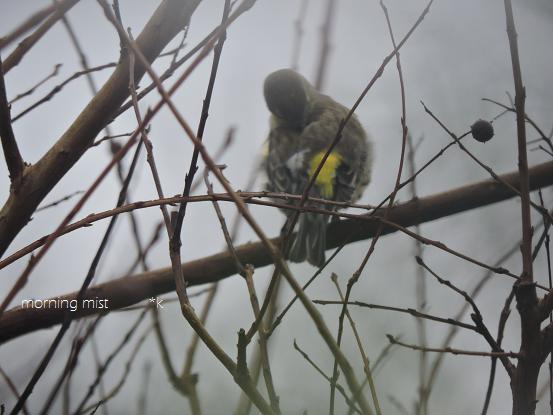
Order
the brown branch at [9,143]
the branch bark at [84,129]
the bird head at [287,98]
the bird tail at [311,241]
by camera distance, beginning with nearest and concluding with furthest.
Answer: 1. the brown branch at [9,143]
2. the branch bark at [84,129]
3. the bird tail at [311,241]
4. the bird head at [287,98]

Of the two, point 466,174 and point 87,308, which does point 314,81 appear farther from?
point 466,174

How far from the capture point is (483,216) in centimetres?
509

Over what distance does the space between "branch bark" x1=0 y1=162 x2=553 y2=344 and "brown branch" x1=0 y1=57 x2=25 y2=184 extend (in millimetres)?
1093

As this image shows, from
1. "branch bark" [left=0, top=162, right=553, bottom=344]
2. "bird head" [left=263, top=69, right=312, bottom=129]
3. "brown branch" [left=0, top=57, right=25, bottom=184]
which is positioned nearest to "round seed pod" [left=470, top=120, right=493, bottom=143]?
"branch bark" [left=0, top=162, right=553, bottom=344]

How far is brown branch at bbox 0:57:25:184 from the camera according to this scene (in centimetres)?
140

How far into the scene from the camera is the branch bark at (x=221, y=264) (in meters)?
2.66

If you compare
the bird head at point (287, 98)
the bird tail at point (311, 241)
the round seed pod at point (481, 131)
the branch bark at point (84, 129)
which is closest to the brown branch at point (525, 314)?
the round seed pod at point (481, 131)

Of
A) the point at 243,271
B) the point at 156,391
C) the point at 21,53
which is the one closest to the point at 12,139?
the point at 21,53

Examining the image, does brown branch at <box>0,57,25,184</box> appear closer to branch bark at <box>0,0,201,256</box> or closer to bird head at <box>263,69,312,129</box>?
A: branch bark at <box>0,0,201,256</box>

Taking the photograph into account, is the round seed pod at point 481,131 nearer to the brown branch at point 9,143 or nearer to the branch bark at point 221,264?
the branch bark at point 221,264

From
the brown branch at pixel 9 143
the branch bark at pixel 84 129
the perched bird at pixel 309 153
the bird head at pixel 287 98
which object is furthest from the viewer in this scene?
the bird head at pixel 287 98

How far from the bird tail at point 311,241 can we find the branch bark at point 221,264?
0.70 m

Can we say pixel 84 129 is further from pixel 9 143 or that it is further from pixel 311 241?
pixel 311 241

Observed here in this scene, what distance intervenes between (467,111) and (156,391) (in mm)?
3351
